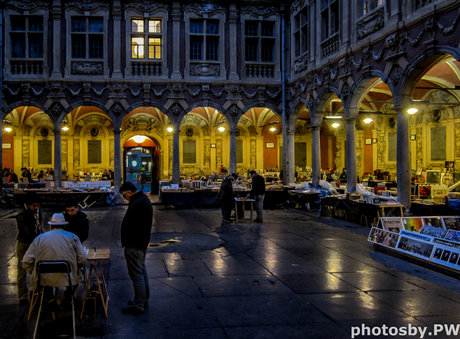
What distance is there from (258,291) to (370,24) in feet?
32.6

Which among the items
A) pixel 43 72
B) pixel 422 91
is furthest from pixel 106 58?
pixel 422 91

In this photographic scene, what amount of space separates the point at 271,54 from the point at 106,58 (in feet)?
24.9

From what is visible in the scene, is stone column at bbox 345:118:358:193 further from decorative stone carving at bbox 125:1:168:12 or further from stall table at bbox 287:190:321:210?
Result: decorative stone carving at bbox 125:1:168:12

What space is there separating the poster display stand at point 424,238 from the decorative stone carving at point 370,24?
6.42 m

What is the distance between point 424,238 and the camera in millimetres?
7195

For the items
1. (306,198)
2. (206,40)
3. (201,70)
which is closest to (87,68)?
(201,70)

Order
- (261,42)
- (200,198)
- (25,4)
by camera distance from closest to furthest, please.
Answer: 1. (200,198)
2. (25,4)
3. (261,42)

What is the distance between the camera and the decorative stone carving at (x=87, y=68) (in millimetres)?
17125

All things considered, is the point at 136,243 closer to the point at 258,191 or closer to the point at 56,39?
the point at 258,191

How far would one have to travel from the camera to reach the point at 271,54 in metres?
18.7

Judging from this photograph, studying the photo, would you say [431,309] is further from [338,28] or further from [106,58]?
[106,58]

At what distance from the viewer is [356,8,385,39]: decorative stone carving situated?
11.8 metres

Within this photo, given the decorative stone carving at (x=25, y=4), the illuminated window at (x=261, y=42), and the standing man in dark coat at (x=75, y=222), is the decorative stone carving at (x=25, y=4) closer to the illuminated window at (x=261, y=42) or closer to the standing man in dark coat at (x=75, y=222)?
the illuminated window at (x=261, y=42)

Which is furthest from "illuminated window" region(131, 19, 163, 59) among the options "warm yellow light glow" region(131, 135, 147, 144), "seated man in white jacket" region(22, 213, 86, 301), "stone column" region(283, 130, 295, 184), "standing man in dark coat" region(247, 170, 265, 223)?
"seated man in white jacket" region(22, 213, 86, 301)
